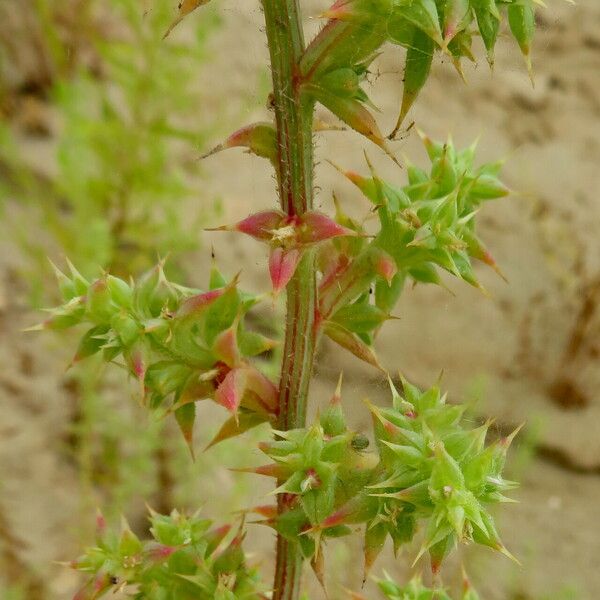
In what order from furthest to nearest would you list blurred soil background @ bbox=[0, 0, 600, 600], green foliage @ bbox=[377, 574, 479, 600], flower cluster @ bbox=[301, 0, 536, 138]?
blurred soil background @ bbox=[0, 0, 600, 600], green foliage @ bbox=[377, 574, 479, 600], flower cluster @ bbox=[301, 0, 536, 138]

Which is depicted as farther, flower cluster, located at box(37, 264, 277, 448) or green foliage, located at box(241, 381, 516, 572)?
flower cluster, located at box(37, 264, 277, 448)

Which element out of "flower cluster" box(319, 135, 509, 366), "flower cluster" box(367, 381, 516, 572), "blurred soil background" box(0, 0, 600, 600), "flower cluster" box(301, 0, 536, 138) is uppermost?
"flower cluster" box(301, 0, 536, 138)

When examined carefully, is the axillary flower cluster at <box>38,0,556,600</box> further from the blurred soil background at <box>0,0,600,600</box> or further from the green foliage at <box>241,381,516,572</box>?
the blurred soil background at <box>0,0,600,600</box>

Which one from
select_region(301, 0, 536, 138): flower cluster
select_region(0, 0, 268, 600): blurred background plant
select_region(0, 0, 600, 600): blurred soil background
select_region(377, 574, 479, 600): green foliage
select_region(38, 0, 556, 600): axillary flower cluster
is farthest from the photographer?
select_region(0, 0, 600, 600): blurred soil background

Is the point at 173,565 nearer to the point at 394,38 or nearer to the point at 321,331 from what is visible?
the point at 321,331

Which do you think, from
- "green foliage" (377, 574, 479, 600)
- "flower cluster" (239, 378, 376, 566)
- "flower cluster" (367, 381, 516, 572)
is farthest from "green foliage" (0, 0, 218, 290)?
"flower cluster" (367, 381, 516, 572)

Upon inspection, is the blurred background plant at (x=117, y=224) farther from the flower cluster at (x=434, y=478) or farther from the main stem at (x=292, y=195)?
the flower cluster at (x=434, y=478)

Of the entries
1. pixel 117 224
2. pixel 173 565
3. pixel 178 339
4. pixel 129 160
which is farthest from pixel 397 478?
pixel 117 224

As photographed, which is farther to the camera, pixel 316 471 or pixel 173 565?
pixel 173 565
